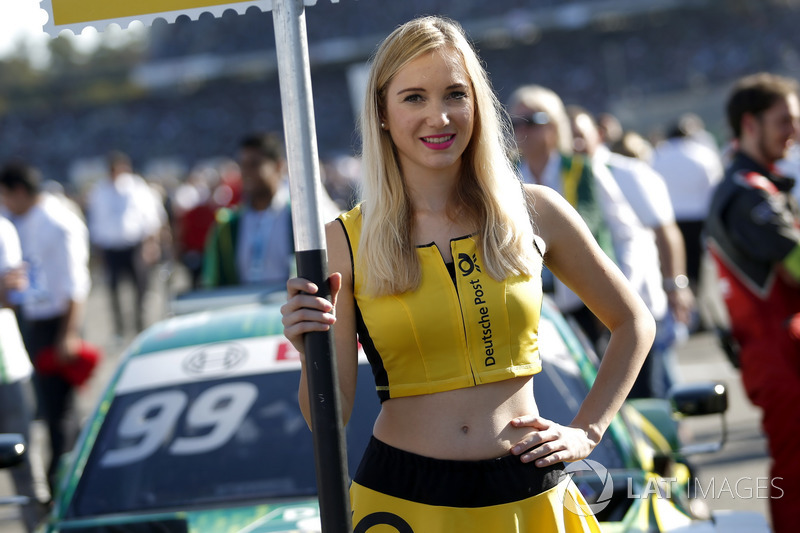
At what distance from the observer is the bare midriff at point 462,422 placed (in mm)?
2115

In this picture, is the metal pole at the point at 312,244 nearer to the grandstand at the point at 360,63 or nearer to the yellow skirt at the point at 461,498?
the yellow skirt at the point at 461,498

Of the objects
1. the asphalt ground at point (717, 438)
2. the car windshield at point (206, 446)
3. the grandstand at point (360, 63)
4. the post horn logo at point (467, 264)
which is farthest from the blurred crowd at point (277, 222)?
the grandstand at point (360, 63)

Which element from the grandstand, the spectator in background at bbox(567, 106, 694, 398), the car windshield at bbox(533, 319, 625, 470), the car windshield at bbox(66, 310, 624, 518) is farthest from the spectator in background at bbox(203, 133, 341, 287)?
the grandstand

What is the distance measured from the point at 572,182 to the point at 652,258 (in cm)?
68

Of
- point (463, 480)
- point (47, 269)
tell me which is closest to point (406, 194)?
point (463, 480)

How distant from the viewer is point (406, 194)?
2289mm

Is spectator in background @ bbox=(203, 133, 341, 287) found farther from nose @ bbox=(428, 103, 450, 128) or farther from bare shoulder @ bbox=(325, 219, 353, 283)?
nose @ bbox=(428, 103, 450, 128)

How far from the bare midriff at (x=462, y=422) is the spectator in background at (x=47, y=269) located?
4785 mm

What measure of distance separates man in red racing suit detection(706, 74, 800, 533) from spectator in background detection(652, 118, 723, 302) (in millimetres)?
6116

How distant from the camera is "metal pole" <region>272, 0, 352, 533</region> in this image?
6.05ft

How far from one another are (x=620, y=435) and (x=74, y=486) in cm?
167

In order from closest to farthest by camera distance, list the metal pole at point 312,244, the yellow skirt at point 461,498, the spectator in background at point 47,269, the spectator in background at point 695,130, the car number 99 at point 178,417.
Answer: the metal pole at point 312,244
the yellow skirt at point 461,498
the car number 99 at point 178,417
the spectator in background at point 47,269
the spectator in background at point 695,130

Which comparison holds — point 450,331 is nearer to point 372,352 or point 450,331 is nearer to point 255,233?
point 372,352

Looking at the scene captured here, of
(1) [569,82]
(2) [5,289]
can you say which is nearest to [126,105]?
(1) [569,82]
